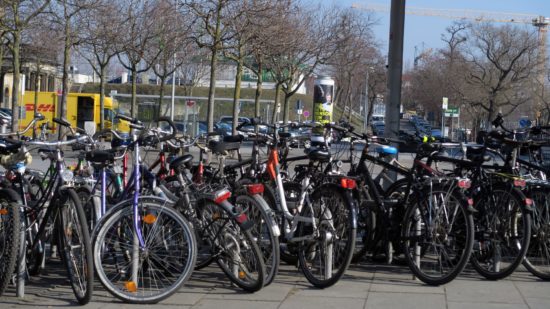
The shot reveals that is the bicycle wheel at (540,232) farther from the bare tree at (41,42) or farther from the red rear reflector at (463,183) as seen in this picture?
the bare tree at (41,42)

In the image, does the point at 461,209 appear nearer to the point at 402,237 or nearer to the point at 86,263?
the point at 402,237

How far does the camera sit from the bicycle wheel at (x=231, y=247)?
586 centimetres

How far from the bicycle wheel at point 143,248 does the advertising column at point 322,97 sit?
33.6m

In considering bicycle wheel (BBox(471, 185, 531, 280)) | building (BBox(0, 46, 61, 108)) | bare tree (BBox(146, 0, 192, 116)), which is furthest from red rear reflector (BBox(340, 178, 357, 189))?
building (BBox(0, 46, 61, 108))

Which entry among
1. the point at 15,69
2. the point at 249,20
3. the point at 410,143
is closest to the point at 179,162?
the point at 410,143

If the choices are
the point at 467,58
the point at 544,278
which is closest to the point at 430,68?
the point at 467,58

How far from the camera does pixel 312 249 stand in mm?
6207

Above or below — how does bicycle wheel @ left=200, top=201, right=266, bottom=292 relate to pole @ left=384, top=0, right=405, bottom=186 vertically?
below

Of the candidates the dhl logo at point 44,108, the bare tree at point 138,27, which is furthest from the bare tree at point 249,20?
the dhl logo at point 44,108

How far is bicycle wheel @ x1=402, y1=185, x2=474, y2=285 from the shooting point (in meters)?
6.09

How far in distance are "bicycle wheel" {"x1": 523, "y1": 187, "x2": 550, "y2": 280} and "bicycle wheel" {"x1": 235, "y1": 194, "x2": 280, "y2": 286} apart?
210 centimetres

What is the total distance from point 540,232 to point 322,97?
33.3m

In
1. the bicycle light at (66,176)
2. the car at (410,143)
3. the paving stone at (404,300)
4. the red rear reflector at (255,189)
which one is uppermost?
the car at (410,143)

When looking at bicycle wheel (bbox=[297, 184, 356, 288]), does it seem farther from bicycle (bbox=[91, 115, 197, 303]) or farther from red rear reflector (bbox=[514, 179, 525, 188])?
red rear reflector (bbox=[514, 179, 525, 188])
